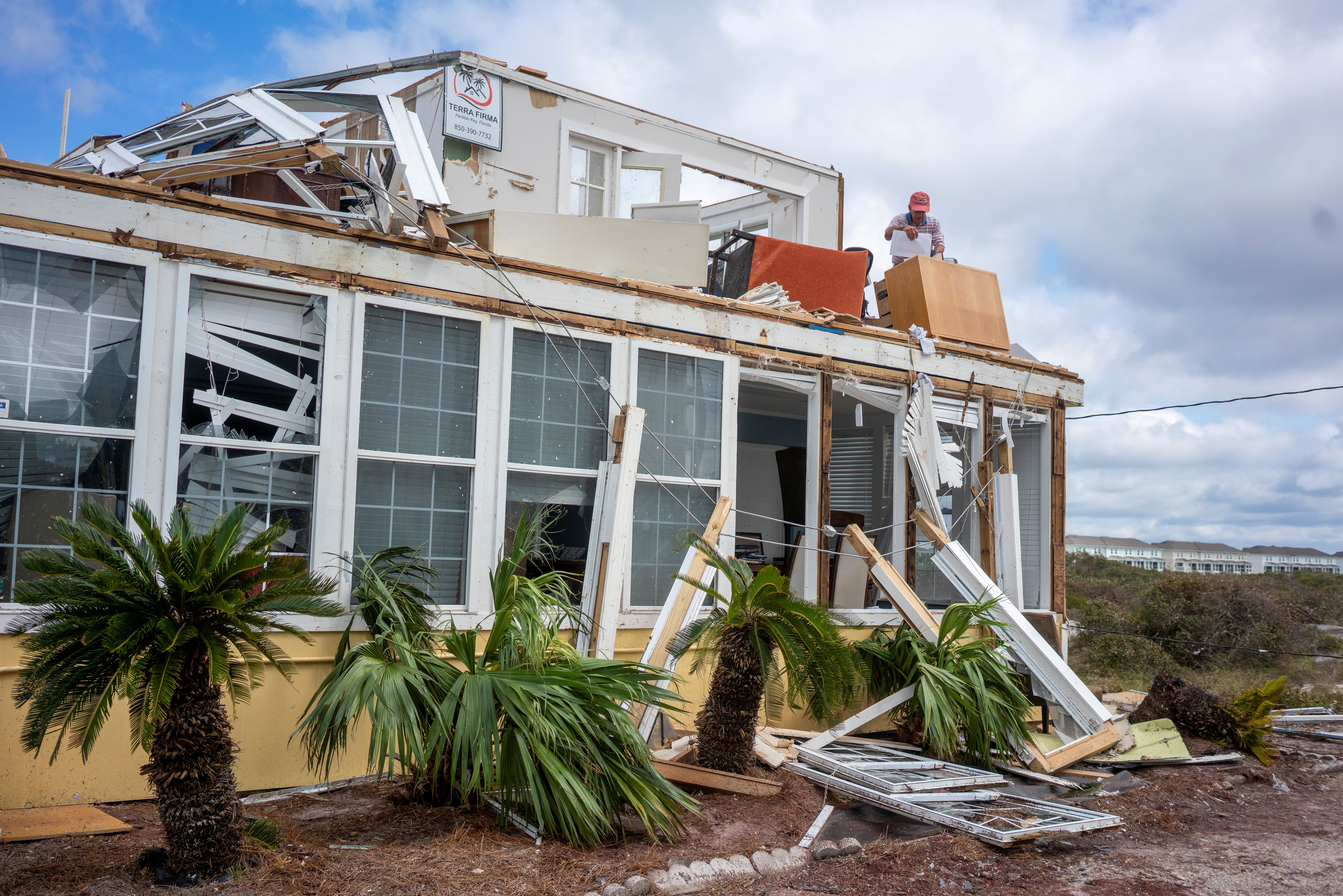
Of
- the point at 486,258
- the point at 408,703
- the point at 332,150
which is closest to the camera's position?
the point at 408,703

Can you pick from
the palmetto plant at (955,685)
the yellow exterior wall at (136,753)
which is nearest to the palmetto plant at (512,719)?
the yellow exterior wall at (136,753)

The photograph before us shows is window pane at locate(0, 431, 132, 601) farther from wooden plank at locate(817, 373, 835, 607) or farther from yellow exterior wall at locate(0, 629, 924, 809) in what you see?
wooden plank at locate(817, 373, 835, 607)


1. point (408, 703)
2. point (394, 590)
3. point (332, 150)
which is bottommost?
point (408, 703)

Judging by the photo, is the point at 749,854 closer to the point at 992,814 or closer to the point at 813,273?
the point at 992,814

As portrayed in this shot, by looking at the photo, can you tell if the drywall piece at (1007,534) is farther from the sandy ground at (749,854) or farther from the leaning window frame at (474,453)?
the leaning window frame at (474,453)

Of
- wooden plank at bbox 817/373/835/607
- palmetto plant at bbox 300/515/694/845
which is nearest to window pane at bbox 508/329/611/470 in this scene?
palmetto plant at bbox 300/515/694/845

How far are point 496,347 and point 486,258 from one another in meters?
0.61

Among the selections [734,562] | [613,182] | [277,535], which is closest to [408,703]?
[277,535]

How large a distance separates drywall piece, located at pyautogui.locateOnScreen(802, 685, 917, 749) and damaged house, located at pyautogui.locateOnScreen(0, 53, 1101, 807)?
66 cm

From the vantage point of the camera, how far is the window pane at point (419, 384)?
604 cm

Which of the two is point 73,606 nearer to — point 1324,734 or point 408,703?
point 408,703

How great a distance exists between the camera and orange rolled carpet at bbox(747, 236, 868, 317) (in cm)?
862

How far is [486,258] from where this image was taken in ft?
21.2

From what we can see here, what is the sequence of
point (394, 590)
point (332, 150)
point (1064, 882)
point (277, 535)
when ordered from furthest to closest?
1. point (332, 150)
2. point (394, 590)
3. point (1064, 882)
4. point (277, 535)
